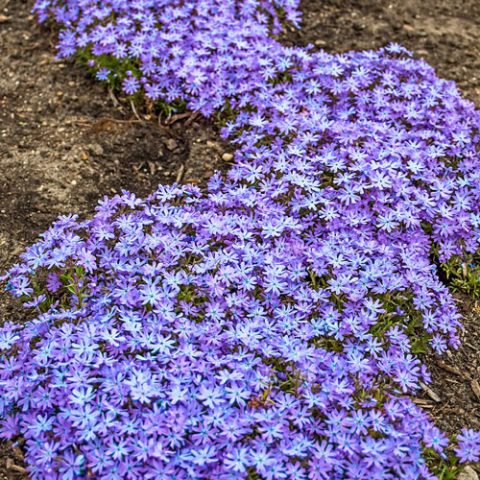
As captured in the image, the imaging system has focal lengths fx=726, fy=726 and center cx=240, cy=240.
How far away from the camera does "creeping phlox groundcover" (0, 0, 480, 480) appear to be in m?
2.94

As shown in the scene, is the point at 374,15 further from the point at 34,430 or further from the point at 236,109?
the point at 34,430

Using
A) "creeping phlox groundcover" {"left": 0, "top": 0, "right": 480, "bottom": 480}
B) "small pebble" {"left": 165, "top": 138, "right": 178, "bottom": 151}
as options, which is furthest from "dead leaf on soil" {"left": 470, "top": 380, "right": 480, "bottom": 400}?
"small pebble" {"left": 165, "top": 138, "right": 178, "bottom": 151}

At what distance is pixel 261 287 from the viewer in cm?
354

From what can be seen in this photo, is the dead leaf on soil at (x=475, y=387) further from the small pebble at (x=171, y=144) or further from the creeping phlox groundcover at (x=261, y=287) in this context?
the small pebble at (x=171, y=144)

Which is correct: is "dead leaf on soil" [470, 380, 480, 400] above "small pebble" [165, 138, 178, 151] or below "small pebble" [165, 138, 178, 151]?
below

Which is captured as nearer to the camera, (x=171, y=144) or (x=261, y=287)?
(x=261, y=287)

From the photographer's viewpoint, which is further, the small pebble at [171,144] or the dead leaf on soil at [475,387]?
the small pebble at [171,144]

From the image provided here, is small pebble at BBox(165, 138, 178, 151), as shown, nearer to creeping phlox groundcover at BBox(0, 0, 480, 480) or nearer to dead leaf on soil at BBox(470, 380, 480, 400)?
creeping phlox groundcover at BBox(0, 0, 480, 480)

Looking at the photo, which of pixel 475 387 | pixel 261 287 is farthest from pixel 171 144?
pixel 475 387

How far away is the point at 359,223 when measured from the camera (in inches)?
154

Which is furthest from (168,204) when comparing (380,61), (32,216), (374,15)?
(374,15)

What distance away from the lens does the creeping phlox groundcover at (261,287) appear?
2.94 m

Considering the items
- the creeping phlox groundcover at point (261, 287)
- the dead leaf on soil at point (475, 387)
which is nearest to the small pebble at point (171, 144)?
the creeping phlox groundcover at point (261, 287)

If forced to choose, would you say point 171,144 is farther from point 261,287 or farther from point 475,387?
point 475,387
